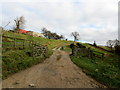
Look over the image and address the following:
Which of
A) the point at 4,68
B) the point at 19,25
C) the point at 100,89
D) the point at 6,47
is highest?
the point at 19,25

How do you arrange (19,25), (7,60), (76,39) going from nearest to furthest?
(7,60)
(19,25)
(76,39)

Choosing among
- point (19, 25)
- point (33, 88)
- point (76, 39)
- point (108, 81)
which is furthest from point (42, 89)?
point (76, 39)

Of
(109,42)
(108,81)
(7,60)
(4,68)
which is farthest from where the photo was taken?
(109,42)

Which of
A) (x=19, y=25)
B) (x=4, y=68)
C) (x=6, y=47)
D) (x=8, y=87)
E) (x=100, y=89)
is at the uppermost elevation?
(x=19, y=25)

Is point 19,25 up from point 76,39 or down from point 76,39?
up

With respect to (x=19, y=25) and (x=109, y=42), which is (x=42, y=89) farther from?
(x=109, y=42)

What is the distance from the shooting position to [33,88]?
3.31 metres

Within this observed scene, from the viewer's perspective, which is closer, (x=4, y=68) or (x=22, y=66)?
(x=4, y=68)

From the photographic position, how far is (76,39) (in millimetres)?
80938

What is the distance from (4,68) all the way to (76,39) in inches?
3140

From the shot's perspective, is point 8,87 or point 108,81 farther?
point 108,81

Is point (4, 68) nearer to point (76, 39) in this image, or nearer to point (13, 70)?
point (13, 70)

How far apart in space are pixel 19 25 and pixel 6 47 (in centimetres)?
3964

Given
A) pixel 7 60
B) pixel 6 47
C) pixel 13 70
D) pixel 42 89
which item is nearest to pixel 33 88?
pixel 42 89
